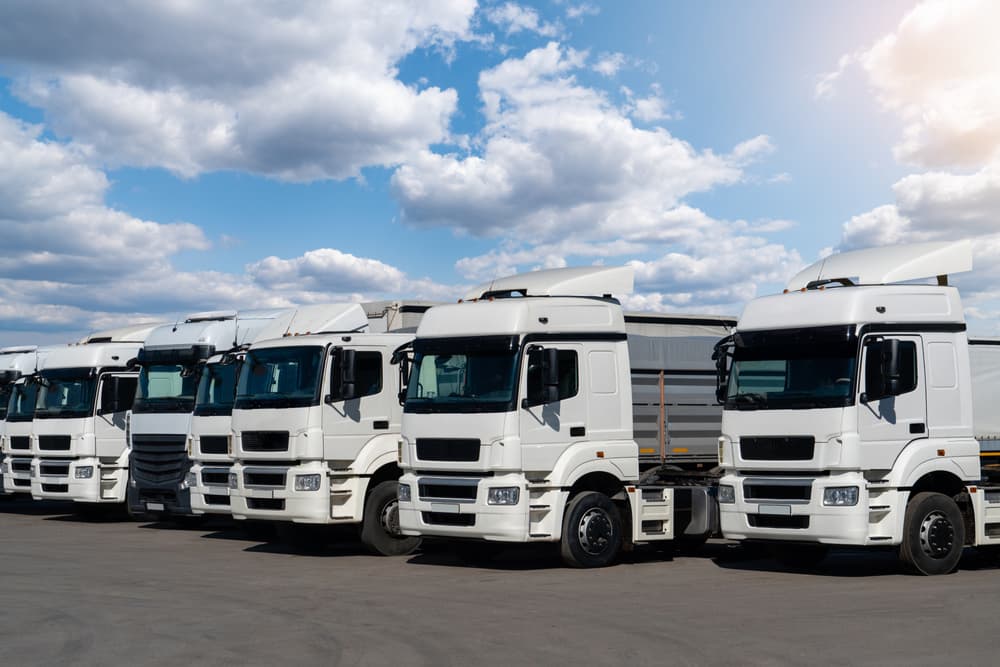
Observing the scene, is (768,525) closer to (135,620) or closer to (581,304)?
(581,304)

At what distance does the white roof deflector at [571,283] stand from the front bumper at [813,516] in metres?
3.18

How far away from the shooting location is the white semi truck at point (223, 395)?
55.3 feet

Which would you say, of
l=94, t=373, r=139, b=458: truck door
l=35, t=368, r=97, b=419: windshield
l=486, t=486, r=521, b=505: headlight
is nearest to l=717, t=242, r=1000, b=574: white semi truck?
l=486, t=486, r=521, b=505: headlight

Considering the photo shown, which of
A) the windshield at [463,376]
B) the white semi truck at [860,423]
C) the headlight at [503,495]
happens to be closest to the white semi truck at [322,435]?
the windshield at [463,376]

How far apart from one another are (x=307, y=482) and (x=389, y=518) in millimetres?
1241

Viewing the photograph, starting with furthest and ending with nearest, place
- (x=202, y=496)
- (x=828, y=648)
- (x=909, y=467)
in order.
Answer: (x=202, y=496)
(x=909, y=467)
(x=828, y=648)

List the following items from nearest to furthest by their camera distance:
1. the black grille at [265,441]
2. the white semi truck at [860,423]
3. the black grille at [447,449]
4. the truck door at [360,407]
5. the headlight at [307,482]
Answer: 1. the white semi truck at [860,423]
2. the black grille at [447,449]
3. the headlight at [307,482]
4. the truck door at [360,407]
5. the black grille at [265,441]

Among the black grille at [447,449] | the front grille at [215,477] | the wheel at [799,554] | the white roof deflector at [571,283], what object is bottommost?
the wheel at [799,554]

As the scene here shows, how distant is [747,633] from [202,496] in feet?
33.2

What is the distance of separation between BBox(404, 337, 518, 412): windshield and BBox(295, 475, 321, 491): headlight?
1.96m

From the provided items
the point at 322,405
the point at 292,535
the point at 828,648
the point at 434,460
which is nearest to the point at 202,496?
the point at 292,535

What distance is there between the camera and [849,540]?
483 inches

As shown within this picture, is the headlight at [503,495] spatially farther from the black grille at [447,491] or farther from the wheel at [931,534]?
the wheel at [931,534]

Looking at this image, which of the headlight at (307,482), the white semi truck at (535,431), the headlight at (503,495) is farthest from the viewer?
the headlight at (307,482)
